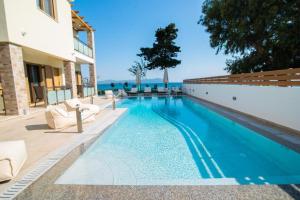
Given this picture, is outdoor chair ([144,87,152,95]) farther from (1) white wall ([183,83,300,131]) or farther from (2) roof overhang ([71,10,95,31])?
(1) white wall ([183,83,300,131])

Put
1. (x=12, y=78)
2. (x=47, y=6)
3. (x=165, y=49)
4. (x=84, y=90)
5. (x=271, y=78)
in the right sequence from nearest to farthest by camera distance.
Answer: (x=271, y=78) < (x=12, y=78) < (x=47, y=6) < (x=84, y=90) < (x=165, y=49)

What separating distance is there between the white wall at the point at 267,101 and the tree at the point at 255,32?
19.2 ft

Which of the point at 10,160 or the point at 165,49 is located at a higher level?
the point at 165,49

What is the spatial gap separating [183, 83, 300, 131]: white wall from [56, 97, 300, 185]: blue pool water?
958 mm

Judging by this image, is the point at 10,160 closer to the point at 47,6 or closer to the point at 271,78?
the point at 271,78

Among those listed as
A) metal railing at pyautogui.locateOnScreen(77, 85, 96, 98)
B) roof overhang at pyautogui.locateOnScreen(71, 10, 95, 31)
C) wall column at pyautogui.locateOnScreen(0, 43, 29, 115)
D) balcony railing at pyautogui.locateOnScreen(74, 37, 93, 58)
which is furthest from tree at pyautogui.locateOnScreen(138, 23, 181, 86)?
wall column at pyautogui.locateOnScreen(0, 43, 29, 115)

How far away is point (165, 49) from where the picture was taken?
75.5 feet

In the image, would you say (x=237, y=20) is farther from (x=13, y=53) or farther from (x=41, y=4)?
(x=13, y=53)

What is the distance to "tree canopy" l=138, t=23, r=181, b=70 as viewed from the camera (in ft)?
75.0

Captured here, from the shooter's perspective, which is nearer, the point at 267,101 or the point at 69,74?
the point at 267,101

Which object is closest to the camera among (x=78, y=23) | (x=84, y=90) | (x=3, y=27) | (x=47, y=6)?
(x=3, y=27)

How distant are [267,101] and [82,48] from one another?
13231 millimetres

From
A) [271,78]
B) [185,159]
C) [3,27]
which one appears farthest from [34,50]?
[271,78]

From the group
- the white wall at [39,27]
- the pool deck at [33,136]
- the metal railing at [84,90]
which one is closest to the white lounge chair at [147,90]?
the metal railing at [84,90]
